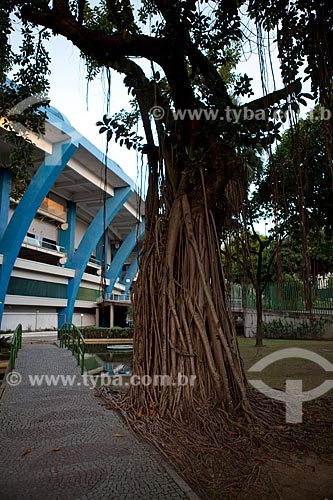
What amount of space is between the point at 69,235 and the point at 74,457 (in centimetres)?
2077

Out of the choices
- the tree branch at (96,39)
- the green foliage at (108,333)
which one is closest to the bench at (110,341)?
the green foliage at (108,333)

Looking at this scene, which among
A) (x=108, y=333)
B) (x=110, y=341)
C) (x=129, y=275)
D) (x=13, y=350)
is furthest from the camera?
(x=129, y=275)

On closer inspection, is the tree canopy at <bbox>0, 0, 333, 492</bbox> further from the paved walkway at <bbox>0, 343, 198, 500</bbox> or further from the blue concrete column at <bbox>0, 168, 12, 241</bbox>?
the blue concrete column at <bbox>0, 168, 12, 241</bbox>

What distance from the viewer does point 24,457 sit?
302 cm

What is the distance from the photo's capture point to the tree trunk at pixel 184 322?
380 centimetres

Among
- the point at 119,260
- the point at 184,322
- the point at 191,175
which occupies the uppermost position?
the point at 119,260

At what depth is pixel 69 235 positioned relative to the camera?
23.0 m

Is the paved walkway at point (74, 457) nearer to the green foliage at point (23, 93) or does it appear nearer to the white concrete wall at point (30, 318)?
the green foliage at point (23, 93)

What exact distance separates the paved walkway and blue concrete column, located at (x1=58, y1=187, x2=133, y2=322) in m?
17.1

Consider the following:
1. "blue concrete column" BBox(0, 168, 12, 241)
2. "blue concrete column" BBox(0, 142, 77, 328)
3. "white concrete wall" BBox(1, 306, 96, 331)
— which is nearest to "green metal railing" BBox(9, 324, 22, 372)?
"blue concrete column" BBox(0, 142, 77, 328)

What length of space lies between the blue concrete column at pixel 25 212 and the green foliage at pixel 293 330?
34.4 ft

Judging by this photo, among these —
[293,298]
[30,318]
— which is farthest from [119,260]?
[293,298]

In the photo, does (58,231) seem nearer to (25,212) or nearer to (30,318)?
(30,318)

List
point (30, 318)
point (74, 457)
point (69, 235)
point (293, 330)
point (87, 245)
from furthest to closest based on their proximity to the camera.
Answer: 1. point (69, 235)
2. point (87, 245)
3. point (30, 318)
4. point (293, 330)
5. point (74, 457)
